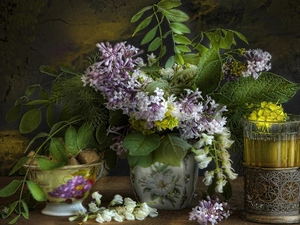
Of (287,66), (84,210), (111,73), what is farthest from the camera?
(287,66)

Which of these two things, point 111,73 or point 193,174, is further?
point 193,174

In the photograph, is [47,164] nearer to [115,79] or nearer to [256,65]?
[115,79]

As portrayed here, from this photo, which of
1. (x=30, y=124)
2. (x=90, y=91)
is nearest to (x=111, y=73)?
(x=90, y=91)

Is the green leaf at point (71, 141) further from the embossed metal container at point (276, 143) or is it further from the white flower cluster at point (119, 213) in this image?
the embossed metal container at point (276, 143)

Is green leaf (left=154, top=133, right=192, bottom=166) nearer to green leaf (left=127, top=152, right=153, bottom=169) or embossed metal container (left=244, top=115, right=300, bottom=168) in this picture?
green leaf (left=127, top=152, right=153, bottom=169)

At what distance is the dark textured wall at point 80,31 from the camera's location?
1868 millimetres

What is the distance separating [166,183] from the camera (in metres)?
1.38

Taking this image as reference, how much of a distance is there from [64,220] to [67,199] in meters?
0.05

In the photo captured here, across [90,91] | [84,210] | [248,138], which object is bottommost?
[84,210]

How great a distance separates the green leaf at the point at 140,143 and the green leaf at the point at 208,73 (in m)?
0.14

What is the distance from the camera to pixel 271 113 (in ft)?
4.29

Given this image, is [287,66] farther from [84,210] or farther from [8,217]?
[8,217]

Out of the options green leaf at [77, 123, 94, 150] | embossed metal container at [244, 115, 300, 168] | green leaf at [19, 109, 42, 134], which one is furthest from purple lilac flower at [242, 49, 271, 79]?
green leaf at [19, 109, 42, 134]

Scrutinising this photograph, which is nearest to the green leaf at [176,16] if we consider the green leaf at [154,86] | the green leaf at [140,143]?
the green leaf at [154,86]
